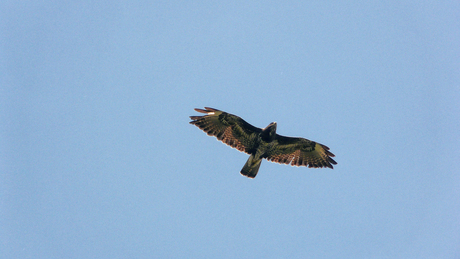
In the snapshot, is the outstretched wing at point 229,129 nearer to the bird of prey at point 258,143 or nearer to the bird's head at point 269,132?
the bird of prey at point 258,143

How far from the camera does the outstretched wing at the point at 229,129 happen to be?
13648mm

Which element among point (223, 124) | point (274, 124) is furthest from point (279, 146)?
point (223, 124)

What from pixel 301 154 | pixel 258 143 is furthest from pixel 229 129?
pixel 301 154

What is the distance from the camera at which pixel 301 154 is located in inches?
580

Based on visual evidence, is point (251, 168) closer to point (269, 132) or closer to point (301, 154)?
point (269, 132)

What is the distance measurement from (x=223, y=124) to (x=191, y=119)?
4.04 ft

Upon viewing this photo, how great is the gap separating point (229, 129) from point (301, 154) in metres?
3.13

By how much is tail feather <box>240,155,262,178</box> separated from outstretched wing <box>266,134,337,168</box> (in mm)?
594

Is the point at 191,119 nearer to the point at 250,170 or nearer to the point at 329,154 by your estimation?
the point at 250,170

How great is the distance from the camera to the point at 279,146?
46.6 feet

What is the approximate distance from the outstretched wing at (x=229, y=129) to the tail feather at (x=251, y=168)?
1.21 feet

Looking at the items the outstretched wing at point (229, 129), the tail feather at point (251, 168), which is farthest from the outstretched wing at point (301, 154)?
the outstretched wing at point (229, 129)

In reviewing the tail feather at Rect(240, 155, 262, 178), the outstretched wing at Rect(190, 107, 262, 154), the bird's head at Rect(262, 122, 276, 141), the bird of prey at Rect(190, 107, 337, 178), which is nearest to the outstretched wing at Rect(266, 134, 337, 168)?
the bird of prey at Rect(190, 107, 337, 178)

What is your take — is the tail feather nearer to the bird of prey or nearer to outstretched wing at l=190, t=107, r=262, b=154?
the bird of prey
